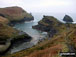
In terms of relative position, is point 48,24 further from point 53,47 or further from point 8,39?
point 53,47

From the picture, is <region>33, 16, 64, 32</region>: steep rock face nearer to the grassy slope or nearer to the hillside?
the hillside

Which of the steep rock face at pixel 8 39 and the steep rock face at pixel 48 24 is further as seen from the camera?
the steep rock face at pixel 48 24

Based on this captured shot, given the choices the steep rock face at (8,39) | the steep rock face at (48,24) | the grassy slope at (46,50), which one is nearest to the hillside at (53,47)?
the grassy slope at (46,50)

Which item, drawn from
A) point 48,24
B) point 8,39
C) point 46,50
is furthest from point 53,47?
point 48,24

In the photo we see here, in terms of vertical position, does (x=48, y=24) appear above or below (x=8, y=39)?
below

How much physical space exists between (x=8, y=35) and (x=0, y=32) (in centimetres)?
602

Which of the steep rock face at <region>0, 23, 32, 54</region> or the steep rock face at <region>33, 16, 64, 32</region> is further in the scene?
the steep rock face at <region>33, 16, 64, 32</region>

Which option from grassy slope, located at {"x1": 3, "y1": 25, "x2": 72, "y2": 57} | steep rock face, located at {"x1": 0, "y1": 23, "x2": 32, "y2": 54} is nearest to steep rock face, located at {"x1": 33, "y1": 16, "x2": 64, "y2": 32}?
steep rock face, located at {"x1": 0, "y1": 23, "x2": 32, "y2": 54}

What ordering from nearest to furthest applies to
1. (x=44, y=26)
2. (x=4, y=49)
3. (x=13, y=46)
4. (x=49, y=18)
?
(x=4, y=49), (x=13, y=46), (x=44, y=26), (x=49, y=18)

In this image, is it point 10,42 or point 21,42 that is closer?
point 10,42

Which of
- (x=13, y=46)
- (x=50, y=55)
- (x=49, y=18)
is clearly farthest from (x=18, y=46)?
(x=49, y=18)

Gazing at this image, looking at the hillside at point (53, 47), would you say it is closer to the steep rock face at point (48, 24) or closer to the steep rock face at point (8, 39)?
the steep rock face at point (8, 39)

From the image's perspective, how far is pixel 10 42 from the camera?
265 feet

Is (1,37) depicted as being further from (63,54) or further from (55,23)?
(55,23)
